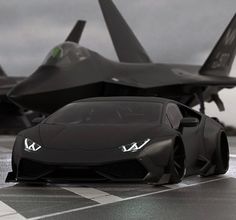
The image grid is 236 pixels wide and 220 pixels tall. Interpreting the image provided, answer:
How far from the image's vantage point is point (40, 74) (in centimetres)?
2423

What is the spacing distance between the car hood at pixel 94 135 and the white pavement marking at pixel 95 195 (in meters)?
0.52

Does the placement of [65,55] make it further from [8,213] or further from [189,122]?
[8,213]

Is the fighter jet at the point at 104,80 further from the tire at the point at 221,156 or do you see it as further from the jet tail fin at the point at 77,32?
the tire at the point at 221,156

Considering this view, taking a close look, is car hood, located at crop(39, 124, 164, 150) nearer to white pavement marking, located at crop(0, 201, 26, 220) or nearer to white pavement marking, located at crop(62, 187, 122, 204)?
white pavement marking, located at crop(62, 187, 122, 204)

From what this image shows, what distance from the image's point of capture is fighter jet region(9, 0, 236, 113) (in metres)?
23.9

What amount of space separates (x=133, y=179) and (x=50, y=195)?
3.20ft

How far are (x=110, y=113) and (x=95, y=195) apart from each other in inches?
72.7

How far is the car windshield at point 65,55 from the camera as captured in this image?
24.6 m

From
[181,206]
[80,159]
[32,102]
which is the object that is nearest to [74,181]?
[80,159]

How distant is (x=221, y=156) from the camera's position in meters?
9.59

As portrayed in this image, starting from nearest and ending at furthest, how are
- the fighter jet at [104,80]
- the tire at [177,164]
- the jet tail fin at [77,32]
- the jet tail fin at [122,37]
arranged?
the tire at [177,164] → the fighter jet at [104,80] → the jet tail fin at [122,37] → the jet tail fin at [77,32]

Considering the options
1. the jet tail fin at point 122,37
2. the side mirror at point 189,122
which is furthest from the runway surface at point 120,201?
the jet tail fin at point 122,37

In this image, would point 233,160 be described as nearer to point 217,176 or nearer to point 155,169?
point 217,176

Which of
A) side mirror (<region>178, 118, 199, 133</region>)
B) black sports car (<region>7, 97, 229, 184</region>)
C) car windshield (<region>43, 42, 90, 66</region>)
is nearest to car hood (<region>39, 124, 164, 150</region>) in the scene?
black sports car (<region>7, 97, 229, 184</region>)
